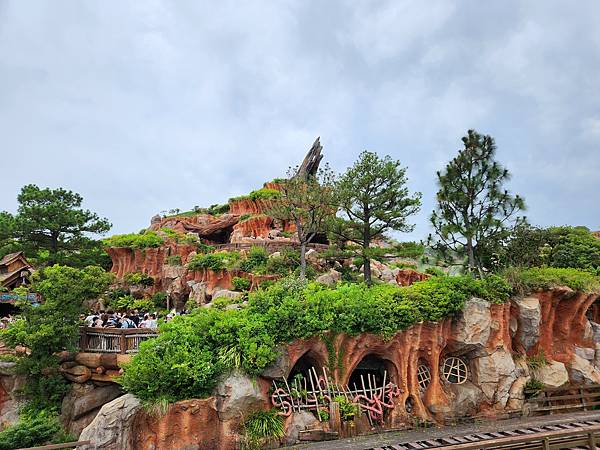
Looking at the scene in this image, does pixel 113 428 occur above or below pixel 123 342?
below

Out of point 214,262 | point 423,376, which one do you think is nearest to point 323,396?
point 423,376

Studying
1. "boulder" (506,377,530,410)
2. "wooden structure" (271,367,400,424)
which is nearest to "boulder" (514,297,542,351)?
"boulder" (506,377,530,410)

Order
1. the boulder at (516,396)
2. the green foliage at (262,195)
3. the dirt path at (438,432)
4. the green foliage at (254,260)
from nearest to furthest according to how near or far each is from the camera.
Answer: the dirt path at (438,432)
the boulder at (516,396)
the green foliage at (254,260)
the green foliage at (262,195)

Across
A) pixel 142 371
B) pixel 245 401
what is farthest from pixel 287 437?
pixel 142 371

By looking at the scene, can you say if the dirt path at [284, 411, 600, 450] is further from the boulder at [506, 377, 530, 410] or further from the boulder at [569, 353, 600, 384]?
the boulder at [569, 353, 600, 384]

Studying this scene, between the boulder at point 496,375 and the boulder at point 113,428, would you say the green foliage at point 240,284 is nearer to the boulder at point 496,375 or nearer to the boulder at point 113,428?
the boulder at point 113,428

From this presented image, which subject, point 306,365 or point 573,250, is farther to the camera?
point 573,250

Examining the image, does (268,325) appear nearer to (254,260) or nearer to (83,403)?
(83,403)

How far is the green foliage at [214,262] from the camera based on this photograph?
82.9 feet

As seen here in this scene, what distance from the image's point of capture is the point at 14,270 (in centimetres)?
2422

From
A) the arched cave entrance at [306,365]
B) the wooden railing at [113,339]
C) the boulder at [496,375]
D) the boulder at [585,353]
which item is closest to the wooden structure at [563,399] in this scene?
the boulder at [496,375]

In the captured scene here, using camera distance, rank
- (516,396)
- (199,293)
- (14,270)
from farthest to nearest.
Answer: (199,293) → (14,270) → (516,396)

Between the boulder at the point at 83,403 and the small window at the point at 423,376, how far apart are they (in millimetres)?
11538

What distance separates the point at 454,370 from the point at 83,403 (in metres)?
14.3
